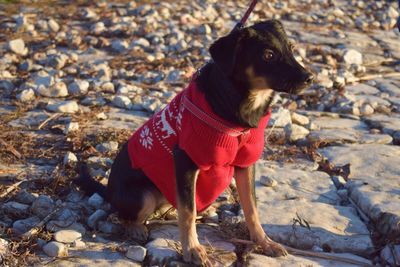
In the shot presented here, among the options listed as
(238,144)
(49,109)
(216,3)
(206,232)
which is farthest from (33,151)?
(216,3)

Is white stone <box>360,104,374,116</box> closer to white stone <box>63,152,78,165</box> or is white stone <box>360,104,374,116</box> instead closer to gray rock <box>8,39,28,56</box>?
white stone <box>63,152,78,165</box>

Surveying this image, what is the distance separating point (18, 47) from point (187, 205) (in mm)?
4661

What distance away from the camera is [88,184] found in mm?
4094

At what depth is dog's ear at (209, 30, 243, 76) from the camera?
3316 millimetres

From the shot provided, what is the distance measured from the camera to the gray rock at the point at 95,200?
4000 mm

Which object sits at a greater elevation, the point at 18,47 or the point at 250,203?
the point at 250,203

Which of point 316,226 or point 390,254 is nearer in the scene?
point 390,254

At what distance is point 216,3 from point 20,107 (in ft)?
19.7

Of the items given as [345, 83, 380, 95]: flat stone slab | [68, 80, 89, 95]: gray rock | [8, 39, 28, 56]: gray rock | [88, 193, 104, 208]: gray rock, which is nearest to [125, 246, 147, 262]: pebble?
[88, 193, 104, 208]: gray rock

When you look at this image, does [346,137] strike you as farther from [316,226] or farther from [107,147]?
[107,147]

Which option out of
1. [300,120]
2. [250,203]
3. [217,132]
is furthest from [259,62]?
[300,120]

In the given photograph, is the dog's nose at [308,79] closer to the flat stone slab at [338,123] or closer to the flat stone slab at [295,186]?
the flat stone slab at [295,186]

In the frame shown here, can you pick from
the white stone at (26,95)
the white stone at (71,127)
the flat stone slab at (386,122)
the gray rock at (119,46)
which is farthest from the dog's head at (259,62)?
the gray rock at (119,46)

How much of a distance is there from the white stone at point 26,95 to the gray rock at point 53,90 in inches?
4.4
